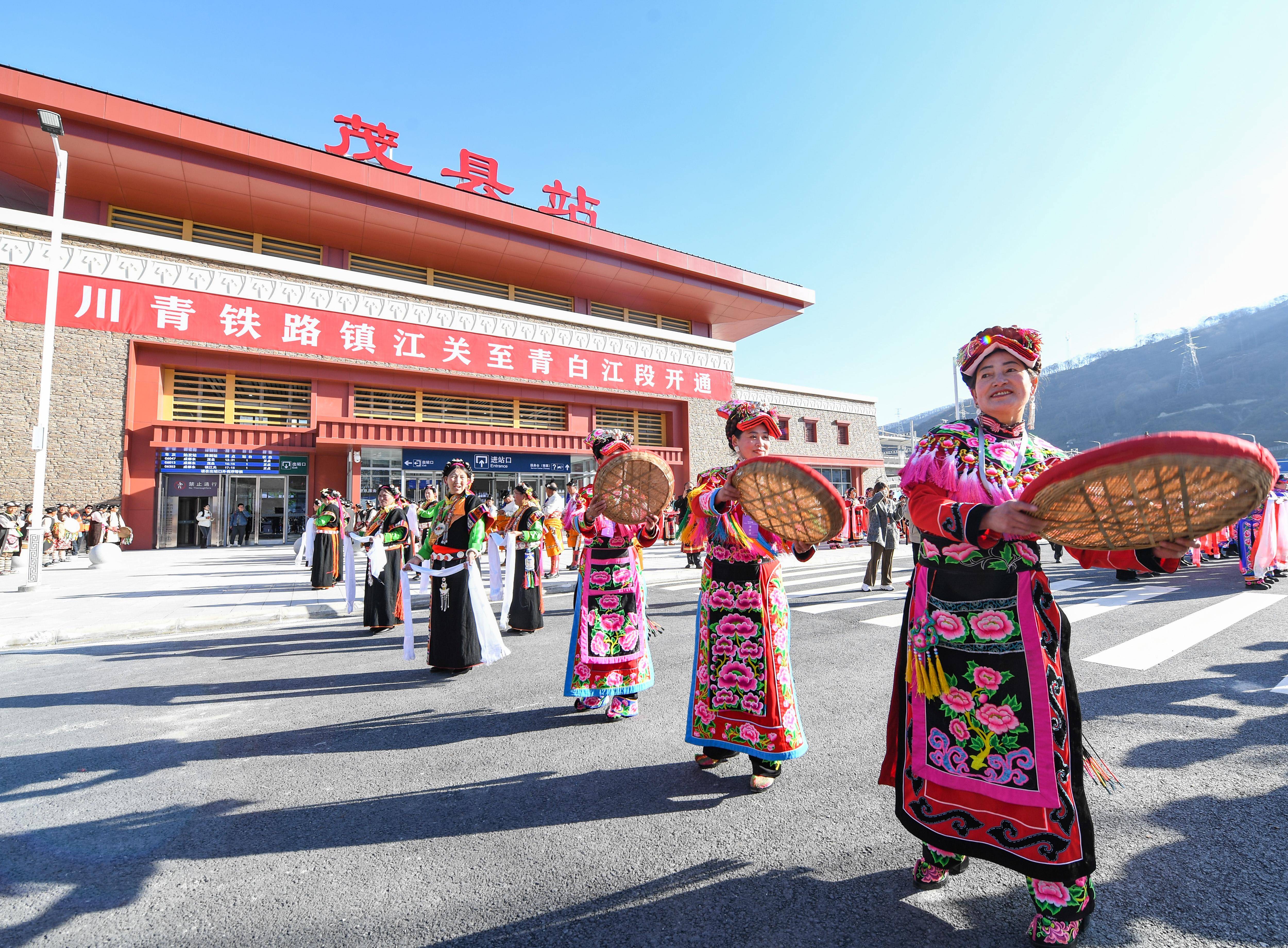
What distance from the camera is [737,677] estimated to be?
323 cm

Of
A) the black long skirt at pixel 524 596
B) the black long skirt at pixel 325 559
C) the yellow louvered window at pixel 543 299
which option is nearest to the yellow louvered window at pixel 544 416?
the yellow louvered window at pixel 543 299

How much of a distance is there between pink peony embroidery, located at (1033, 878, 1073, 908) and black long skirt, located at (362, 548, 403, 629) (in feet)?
23.0

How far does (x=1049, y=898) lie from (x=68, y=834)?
4.29 meters

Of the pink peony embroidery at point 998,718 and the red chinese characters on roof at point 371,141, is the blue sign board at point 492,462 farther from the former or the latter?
the pink peony embroidery at point 998,718

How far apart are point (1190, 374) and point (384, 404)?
15676 centimetres

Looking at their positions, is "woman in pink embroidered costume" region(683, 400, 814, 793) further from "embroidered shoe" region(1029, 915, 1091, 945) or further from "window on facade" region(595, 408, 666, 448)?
"window on facade" region(595, 408, 666, 448)

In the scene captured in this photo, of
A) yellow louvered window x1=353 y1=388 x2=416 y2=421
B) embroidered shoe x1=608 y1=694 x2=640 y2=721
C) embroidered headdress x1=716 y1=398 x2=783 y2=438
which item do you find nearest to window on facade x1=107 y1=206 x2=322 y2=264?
yellow louvered window x1=353 y1=388 x2=416 y2=421

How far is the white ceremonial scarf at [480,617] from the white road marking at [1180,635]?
18.6 ft

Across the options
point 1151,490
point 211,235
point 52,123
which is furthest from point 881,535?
point 211,235

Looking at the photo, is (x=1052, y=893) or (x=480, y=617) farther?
(x=480, y=617)

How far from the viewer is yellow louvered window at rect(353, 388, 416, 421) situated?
21531 mm

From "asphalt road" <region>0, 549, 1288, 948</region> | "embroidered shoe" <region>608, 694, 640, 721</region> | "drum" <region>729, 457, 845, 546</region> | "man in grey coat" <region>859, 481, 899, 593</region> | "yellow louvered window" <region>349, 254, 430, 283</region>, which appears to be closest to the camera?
"asphalt road" <region>0, 549, 1288, 948</region>

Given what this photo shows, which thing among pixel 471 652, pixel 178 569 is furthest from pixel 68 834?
pixel 178 569

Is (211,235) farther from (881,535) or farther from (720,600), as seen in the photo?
(720,600)
